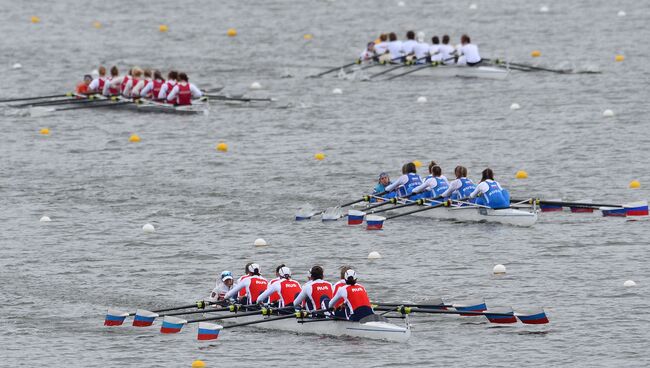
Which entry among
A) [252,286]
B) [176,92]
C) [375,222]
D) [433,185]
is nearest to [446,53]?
Answer: [176,92]

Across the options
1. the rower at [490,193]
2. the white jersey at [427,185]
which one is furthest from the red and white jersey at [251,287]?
the white jersey at [427,185]

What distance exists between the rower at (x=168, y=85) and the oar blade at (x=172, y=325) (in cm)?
2346

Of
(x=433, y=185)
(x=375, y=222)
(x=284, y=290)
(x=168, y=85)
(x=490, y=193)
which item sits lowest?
(x=284, y=290)

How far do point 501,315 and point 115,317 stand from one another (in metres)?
8.03

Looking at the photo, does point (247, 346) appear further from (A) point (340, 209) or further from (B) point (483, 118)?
(B) point (483, 118)

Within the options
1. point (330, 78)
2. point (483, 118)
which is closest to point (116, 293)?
point (483, 118)

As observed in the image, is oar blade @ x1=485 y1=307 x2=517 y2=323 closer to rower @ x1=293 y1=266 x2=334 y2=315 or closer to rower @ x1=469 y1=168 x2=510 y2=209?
rower @ x1=293 y1=266 x2=334 y2=315

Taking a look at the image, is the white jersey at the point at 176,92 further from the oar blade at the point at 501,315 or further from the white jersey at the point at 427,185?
the oar blade at the point at 501,315

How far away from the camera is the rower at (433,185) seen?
42781mm

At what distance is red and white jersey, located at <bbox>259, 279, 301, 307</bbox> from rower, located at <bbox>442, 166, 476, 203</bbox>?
378 inches

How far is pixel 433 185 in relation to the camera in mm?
42781

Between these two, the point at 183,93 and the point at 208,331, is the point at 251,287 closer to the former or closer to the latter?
the point at 208,331

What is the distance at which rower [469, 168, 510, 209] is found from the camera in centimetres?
4169

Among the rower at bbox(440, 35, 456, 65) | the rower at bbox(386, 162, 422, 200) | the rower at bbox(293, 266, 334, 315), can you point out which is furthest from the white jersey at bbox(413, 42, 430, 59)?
the rower at bbox(293, 266, 334, 315)
